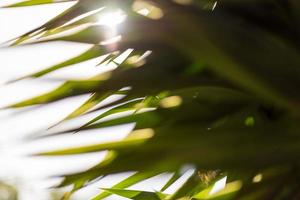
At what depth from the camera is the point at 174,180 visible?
3.63ft

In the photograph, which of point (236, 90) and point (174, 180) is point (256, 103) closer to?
point (236, 90)

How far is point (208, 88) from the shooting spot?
2.82 feet

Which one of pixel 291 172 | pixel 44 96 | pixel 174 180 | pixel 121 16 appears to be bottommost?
pixel 174 180

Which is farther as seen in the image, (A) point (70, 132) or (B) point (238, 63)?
(A) point (70, 132)

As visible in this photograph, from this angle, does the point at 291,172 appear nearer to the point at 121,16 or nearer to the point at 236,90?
the point at 236,90

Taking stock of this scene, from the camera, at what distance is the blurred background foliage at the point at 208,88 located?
74 cm

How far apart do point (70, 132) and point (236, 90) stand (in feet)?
0.88

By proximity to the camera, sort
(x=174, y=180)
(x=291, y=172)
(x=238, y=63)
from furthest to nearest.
A: (x=174, y=180)
(x=291, y=172)
(x=238, y=63)

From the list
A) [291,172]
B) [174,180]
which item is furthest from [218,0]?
[174,180]

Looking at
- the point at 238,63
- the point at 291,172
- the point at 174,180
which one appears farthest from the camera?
the point at 174,180

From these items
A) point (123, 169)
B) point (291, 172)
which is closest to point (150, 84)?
point (123, 169)

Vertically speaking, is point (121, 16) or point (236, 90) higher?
point (121, 16)

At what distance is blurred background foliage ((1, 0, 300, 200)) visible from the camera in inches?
29.2

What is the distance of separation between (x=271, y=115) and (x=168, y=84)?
17 centimetres
